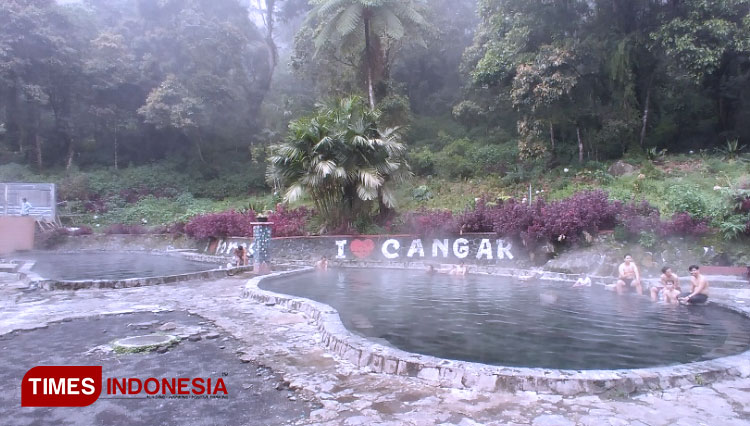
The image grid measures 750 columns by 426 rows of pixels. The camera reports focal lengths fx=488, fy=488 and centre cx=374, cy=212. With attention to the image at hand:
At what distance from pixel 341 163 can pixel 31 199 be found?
19.6 m

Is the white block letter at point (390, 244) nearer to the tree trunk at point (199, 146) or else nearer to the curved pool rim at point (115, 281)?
the curved pool rim at point (115, 281)

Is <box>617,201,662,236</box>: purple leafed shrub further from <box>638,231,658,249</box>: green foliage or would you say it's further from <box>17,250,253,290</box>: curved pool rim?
<box>17,250,253,290</box>: curved pool rim

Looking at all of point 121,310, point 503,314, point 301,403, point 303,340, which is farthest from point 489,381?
point 121,310

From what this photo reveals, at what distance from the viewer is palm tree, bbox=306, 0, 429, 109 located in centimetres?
2216

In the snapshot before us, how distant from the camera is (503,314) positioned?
905 centimetres

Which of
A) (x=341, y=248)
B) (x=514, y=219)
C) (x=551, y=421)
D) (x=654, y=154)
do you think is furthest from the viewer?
(x=654, y=154)

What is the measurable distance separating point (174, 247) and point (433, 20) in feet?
71.7

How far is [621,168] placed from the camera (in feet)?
68.7

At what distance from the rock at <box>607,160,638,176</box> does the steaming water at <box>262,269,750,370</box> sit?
10.3m

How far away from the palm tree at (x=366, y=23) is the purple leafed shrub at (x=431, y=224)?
7.18 m

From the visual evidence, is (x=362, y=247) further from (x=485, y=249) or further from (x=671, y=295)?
(x=671, y=295)

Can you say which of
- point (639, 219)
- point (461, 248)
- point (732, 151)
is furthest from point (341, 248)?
point (732, 151)

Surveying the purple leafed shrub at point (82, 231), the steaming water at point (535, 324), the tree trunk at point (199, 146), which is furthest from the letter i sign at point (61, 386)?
the tree trunk at point (199, 146)

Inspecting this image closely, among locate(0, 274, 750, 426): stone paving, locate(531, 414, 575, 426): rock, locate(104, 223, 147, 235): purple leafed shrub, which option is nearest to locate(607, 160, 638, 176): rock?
locate(0, 274, 750, 426): stone paving
